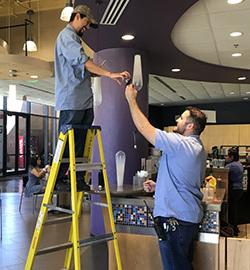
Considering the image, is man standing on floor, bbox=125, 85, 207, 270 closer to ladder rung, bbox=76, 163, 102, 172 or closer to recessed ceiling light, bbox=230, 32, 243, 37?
ladder rung, bbox=76, 163, 102, 172

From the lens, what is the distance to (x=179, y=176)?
7.30ft

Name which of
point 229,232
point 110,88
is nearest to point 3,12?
point 110,88

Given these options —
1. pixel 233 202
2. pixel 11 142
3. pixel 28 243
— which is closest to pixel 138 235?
pixel 28 243

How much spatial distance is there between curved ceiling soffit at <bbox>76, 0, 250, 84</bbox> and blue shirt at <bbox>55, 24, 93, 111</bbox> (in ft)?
4.55

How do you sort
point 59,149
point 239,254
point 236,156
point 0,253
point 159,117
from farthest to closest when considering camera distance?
1. point 159,117
2. point 236,156
3. point 0,253
4. point 239,254
5. point 59,149

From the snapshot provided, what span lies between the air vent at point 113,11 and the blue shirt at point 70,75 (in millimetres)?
1149

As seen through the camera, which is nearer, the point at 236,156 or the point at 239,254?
the point at 239,254

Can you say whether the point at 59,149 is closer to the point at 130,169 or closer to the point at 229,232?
the point at 229,232

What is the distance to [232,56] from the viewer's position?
6168mm

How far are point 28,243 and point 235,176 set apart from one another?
4037 mm

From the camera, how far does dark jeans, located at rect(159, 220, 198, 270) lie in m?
2.23

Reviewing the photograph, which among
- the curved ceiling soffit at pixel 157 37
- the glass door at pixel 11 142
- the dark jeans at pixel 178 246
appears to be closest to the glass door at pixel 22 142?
the glass door at pixel 11 142

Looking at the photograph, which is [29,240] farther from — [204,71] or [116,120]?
[204,71]

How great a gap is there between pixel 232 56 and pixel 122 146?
2552mm
